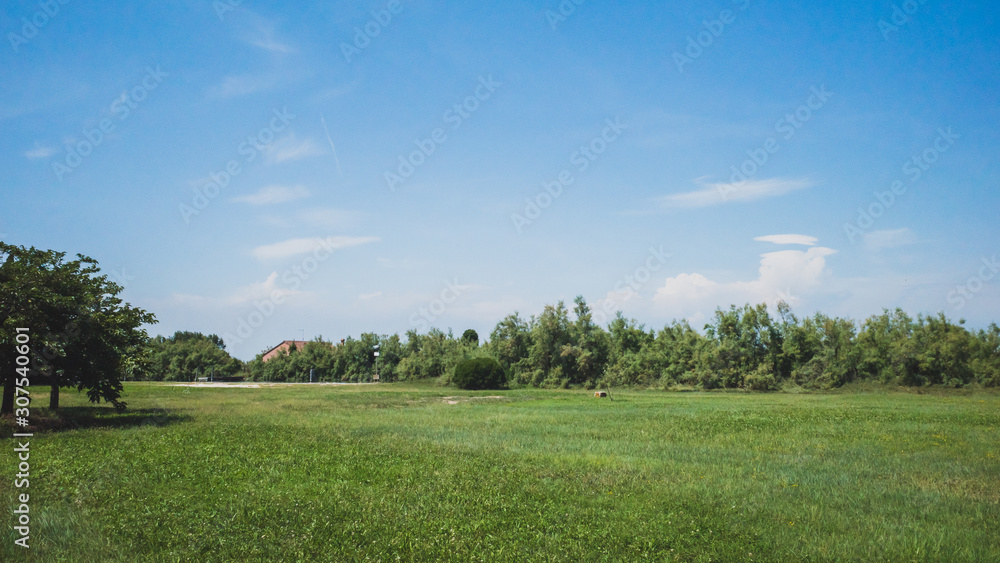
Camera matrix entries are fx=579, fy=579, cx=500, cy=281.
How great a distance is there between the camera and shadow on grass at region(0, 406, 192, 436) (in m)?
18.4

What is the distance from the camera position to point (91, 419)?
2164 cm

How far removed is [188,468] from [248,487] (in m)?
2.56

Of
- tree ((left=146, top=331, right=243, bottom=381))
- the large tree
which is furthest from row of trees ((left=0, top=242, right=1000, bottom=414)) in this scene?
tree ((left=146, top=331, right=243, bottom=381))

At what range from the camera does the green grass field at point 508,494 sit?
7.45 metres

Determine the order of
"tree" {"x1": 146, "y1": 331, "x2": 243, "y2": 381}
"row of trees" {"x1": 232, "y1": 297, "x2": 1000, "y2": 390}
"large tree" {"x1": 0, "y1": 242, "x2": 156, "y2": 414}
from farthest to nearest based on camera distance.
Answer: "tree" {"x1": 146, "y1": 331, "x2": 243, "y2": 381}, "row of trees" {"x1": 232, "y1": 297, "x2": 1000, "y2": 390}, "large tree" {"x1": 0, "y1": 242, "x2": 156, "y2": 414}

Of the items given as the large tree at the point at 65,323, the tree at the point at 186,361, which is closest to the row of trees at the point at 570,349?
the large tree at the point at 65,323

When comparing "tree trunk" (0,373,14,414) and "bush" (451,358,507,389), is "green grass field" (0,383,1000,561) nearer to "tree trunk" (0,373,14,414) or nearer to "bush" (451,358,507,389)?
"tree trunk" (0,373,14,414)

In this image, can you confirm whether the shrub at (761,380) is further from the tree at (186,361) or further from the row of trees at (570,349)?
the tree at (186,361)

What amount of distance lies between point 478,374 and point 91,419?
34540 mm

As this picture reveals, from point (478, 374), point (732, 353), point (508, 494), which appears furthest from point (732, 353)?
point (508, 494)

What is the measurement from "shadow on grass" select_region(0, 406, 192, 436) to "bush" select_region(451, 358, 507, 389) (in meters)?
30.0

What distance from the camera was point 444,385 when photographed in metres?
59.0

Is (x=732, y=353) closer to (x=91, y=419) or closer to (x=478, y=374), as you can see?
(x=478, y=374)

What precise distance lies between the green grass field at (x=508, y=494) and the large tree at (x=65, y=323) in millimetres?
2002
